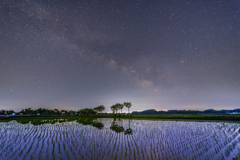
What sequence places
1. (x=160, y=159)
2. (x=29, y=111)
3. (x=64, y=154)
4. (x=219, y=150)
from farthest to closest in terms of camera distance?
(x=29, y=111) → (x=219, y=150) → (x=64, y=154) → (x=160, y=159)

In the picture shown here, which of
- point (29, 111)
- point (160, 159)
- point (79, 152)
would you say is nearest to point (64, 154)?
point (79, 152)

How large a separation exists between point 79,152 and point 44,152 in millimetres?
3807

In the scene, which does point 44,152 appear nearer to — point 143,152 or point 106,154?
point 106,154

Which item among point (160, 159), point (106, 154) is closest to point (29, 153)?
point (106, 154)

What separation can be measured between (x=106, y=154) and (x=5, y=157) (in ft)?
30.7

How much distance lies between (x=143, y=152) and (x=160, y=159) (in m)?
2.13

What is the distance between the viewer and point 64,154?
11523 mm

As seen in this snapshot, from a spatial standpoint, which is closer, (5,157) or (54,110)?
(5,157)

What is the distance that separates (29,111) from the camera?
159 metres

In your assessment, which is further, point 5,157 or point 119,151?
point 119,151

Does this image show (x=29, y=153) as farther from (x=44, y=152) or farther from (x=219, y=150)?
(x=219, y=150)

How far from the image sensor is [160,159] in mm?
10039

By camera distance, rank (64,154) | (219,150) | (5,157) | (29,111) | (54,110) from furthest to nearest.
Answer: (54,110)
(29,111)
(219,150)
(64,154)
(5,157)

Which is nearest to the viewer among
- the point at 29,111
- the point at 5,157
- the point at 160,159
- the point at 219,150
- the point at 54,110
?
the point at 160,159
